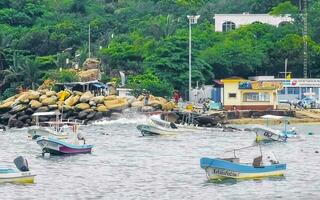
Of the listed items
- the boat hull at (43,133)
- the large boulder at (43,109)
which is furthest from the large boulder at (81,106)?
the boat hull at (43,133)

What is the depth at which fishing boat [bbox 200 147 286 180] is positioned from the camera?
64.2 meters

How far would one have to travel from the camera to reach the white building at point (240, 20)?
467 ft

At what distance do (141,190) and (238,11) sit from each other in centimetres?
9424

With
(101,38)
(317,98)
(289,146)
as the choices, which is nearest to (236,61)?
(317,98)

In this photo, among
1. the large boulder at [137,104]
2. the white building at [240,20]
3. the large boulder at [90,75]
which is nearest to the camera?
the large boulder at [137,104]

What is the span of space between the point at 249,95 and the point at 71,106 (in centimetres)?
1633

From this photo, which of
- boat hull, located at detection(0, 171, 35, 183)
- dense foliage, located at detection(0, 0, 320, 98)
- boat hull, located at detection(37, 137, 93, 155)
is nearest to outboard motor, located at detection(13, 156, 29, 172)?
boat hull, located at detection(0, 171, 35, 183)

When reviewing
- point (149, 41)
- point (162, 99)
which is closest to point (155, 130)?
point (162, 99)

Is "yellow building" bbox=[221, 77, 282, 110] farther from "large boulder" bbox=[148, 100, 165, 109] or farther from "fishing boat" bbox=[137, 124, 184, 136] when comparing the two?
"fishing boat" bbox=[137, 124, 184, 136]

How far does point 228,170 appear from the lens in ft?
211

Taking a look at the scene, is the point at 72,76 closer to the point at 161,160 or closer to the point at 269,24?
the point at 269,24

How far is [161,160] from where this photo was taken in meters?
76.3

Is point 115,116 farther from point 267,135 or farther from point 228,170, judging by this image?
point 228,170

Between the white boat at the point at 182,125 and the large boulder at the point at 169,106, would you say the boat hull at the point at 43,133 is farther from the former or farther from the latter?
the large boulder at the point at 169,106
